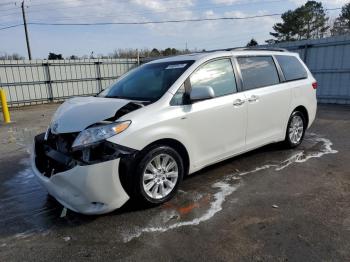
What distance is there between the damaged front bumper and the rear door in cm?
224

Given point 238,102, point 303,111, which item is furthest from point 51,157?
point 303,111

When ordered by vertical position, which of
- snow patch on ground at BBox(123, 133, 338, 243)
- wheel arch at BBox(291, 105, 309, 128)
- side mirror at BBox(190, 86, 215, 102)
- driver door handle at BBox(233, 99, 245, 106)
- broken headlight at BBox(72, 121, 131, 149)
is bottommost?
snow patch on ground at BBox(123, 133, 338, 243)

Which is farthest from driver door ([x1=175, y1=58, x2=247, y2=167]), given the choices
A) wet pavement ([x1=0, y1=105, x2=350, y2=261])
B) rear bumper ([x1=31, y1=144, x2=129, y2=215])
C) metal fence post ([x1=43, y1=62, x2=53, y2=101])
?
metal fence post ([x1=43, y1=62, x2=53, y2=101])

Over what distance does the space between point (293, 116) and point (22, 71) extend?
14067 mm

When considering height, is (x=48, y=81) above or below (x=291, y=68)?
below

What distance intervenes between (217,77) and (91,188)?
87.4 inches

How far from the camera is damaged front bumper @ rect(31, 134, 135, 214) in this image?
3.15m

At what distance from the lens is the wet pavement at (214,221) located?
112 inches

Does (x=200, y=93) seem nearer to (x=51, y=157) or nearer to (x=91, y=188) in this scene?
(x=91, y=188)

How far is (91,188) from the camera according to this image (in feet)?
10.4

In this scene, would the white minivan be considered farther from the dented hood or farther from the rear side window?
the rear side window

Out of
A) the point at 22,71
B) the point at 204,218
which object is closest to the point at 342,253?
the point at 204,218

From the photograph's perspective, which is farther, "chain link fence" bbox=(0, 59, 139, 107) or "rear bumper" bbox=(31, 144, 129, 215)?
"chain link fence" bbox=(0, 59, 139, 107)

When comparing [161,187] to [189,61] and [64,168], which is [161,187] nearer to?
[64,168]
